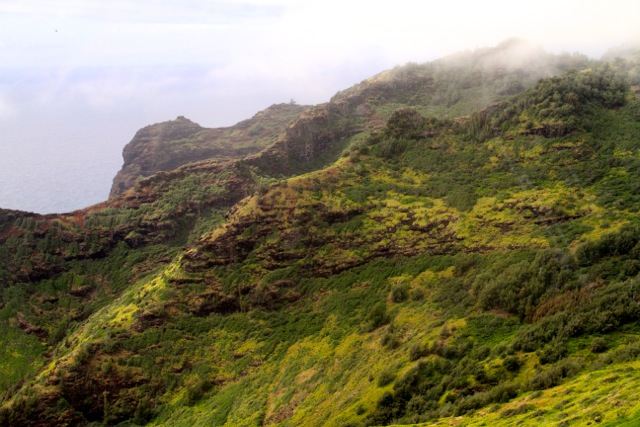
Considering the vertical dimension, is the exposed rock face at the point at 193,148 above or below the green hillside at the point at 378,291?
above

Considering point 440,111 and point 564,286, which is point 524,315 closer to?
point 564,286

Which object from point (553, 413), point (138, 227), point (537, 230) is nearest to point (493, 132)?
point (537, 230)

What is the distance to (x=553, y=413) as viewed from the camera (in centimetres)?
2334

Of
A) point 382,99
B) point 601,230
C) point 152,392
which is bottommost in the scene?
point 152,392

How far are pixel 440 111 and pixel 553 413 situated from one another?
119179 mm

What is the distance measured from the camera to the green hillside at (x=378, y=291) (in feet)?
106

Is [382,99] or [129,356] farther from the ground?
[382,99]

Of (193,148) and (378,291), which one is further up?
(193,148)

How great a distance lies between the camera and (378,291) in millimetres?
56750

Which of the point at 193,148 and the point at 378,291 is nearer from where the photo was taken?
the point at 378,291

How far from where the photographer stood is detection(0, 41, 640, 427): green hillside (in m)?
32.2

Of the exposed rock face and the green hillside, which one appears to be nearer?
the green hillside

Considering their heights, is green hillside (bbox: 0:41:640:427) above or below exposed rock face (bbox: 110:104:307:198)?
below

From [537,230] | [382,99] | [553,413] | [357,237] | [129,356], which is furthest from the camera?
[382,99]
